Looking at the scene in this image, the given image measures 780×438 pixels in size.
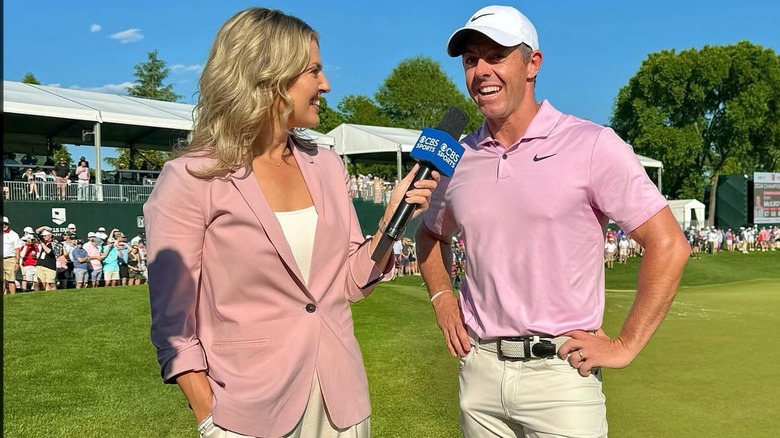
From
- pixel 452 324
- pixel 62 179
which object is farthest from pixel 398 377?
pixel 62 179

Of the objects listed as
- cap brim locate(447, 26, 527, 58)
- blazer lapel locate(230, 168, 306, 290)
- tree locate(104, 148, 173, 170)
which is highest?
tree locate(104, 148, 173, 170)

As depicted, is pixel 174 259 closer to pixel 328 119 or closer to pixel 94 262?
pixel 94 262

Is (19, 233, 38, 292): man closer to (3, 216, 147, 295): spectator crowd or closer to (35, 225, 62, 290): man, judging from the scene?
(3, 216, 147, 295): spectator crowd

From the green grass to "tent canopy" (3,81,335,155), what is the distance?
470 inches

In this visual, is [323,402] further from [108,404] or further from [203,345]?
[108,404]

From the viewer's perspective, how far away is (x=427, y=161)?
2781mm

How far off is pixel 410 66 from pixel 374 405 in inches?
2466

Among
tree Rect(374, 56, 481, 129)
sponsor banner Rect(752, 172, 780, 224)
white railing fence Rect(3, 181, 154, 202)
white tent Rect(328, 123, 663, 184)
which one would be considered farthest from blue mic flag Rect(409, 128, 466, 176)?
tree Rect(374, 56, 481, 129)

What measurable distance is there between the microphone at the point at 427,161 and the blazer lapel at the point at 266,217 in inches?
15.2

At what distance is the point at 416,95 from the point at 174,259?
207ft

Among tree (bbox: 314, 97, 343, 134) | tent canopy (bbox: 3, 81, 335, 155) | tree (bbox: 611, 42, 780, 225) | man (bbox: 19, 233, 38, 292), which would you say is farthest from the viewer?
tree (bbox: 314, 97, 343, 134)

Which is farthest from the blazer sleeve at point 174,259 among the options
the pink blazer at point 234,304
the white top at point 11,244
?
the white top at point 11,244

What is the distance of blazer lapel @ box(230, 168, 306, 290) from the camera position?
2.41 metres

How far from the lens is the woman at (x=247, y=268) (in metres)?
2.38
